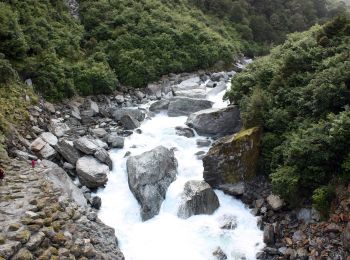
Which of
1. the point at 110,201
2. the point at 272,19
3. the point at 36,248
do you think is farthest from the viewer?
the point at 272,19

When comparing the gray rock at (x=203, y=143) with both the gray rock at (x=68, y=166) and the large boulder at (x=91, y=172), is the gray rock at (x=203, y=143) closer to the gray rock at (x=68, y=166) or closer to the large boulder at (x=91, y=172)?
the large boulder at (x=91, y=172)

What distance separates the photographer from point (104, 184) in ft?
64.7

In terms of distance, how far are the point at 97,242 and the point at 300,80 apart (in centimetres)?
1332

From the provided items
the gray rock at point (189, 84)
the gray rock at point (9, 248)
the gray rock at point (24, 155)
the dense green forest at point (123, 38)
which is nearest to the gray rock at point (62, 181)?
the gray rock at point (24, 155)

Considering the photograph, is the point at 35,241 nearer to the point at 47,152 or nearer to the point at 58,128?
the point at 47,152

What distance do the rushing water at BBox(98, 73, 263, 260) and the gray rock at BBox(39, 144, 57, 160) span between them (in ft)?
10.2

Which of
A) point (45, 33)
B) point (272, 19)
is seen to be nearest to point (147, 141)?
point (45, 33)

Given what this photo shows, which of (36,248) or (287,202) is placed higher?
(36,248)

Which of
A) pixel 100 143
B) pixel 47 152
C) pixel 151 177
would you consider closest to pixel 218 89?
pixel 100 143

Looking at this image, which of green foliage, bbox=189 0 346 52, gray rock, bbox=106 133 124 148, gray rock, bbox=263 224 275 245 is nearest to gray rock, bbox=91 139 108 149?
gray rock, bbox=106 133 124 148

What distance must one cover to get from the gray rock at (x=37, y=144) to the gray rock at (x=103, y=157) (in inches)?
110

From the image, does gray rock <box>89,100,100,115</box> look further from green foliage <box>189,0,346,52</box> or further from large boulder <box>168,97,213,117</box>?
green foliage <box>189,0,346,52</box>

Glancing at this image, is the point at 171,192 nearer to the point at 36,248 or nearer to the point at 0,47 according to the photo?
the point at 36,248

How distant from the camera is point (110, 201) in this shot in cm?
1898
